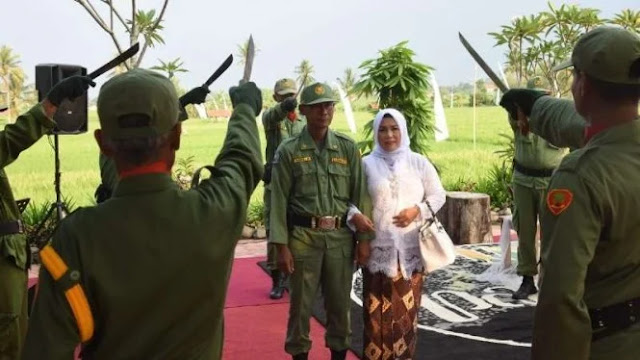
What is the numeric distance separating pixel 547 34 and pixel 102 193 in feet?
25.7

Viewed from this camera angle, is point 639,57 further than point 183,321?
Yes

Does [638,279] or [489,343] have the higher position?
[638,279]

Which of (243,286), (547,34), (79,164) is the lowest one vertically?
(243,286)

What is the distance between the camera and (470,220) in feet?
24.3

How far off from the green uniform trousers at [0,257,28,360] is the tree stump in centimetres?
544

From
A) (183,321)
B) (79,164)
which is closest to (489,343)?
(183,321)

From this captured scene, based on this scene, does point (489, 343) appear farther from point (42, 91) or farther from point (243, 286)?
point (42, 91)

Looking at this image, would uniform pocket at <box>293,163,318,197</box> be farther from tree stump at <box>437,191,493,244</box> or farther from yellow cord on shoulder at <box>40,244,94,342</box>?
tree stump at <box>437,191,493,244</box>

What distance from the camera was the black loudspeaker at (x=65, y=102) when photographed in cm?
438

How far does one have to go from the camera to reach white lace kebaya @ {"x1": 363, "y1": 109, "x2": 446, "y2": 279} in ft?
11.7

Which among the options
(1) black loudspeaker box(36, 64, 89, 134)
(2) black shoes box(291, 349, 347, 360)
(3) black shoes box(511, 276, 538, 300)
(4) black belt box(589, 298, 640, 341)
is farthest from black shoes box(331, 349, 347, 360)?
(1) black loudspeaker box(36, 64, 89, 134)

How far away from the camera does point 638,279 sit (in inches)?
64.7

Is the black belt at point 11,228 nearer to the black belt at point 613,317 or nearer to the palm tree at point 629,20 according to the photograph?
the black belt at point 613,317

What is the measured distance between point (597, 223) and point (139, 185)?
43.4 inches
